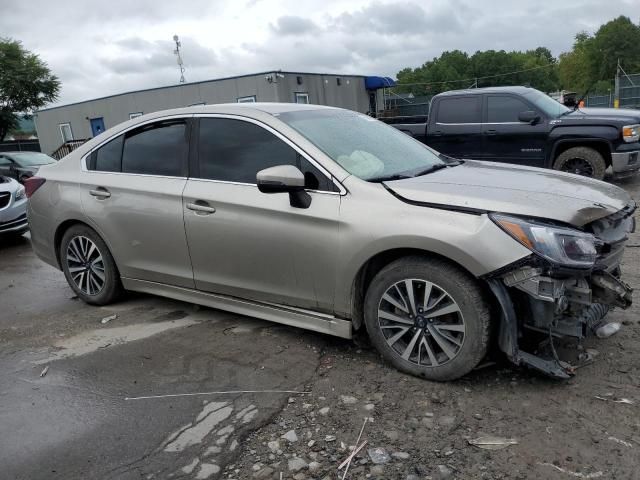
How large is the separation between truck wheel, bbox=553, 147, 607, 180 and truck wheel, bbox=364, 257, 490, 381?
6.61 metres

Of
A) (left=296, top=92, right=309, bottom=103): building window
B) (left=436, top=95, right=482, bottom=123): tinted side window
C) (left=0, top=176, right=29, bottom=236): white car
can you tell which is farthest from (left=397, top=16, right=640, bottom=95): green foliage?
(left=0, top=176, right=29, bottom=236): white car

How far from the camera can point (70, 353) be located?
12.8 ft

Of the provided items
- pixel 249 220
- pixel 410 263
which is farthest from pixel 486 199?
pixel 249 220

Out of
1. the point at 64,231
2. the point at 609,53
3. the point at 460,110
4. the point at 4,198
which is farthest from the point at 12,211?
the point at 609,53

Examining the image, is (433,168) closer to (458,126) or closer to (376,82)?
(458,126)

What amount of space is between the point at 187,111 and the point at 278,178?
136 centimetres

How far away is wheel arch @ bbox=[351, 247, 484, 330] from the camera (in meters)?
3.06

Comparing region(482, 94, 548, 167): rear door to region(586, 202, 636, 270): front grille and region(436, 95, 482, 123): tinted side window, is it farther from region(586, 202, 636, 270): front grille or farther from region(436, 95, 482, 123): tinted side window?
region(586, 202, 636, 270): front grille

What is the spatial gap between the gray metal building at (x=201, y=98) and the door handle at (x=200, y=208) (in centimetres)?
1987

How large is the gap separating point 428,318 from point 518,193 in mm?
888

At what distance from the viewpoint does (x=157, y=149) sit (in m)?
4.23

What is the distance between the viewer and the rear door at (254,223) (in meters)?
3.35

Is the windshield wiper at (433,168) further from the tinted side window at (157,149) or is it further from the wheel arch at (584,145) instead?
the wheel arch at (584,145)

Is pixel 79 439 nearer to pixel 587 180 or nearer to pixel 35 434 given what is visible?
pixel 35 434
